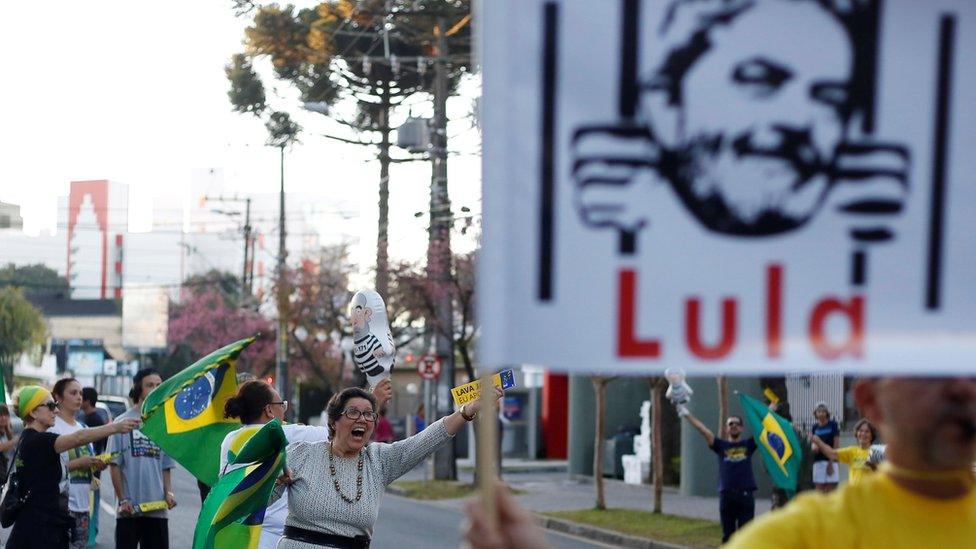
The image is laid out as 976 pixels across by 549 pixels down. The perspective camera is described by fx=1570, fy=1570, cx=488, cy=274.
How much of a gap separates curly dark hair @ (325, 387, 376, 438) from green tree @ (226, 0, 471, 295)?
24.8 metres

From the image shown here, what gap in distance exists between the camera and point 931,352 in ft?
9.07

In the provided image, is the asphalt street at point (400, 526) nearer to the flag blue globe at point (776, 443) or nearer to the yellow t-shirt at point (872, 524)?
the flag blue globe at point (776, 443)

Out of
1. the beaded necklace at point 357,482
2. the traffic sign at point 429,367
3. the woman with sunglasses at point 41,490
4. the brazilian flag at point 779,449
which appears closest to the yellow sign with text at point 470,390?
the beaded necklace at point 357,482

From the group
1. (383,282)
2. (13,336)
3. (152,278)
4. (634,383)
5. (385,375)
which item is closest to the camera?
(385,375)

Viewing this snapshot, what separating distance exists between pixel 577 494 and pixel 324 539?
2211cm

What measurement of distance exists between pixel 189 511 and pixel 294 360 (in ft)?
118

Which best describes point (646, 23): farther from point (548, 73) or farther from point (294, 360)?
point (294, 360)

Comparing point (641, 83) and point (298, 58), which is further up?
point (298, 58)

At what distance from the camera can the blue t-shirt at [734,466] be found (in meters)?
15.7

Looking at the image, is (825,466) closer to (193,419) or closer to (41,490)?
(193,419)

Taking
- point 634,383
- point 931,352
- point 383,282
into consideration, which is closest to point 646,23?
point 931,352

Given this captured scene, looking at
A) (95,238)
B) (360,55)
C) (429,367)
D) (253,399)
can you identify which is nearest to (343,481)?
(253,399)

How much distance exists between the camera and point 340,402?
7020 mm

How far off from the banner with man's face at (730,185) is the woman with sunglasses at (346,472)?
13.3 feet
